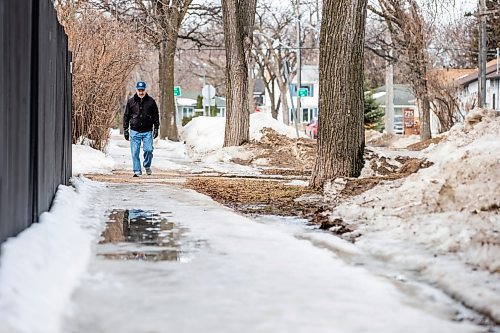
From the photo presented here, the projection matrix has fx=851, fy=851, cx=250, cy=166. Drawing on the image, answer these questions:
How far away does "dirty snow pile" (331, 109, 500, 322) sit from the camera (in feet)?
18.1

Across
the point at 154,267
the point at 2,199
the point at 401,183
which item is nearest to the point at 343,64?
the point at 401,183

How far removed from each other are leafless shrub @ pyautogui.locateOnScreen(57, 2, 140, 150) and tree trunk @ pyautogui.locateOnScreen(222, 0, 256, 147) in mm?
3453

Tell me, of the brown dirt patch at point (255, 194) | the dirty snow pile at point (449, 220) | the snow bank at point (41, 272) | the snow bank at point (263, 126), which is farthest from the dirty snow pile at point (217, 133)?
the snow bank at point (41, 272)

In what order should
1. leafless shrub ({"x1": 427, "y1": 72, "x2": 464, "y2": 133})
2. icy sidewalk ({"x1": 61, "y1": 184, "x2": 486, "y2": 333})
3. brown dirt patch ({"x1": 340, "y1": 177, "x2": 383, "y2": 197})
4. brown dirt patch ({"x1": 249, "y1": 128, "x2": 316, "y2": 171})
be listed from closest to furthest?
1. icy sidewalk ({"x1": 61, "y1": 184, "x2": 486, "y2": 333})
2. brown dirt patch ({"x1": 340, "y1": 177, "x2": 383, "y2": 197})
3. brown dirt patch ({"x1": 249, "y1": 128, "x2": 316, "y2": 171})
4. leafless shrub ({"x1": 427, "y1": 72, "x2": 464, "y2": 133})

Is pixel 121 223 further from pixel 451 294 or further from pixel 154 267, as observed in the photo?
pixel 451 294

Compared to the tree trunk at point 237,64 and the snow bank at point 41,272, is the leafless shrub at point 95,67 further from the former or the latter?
the snow bank at point 41,272

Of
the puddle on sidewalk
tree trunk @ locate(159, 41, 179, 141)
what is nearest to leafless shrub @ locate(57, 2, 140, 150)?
the puddle on sidewalk

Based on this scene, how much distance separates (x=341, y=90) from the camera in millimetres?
11891

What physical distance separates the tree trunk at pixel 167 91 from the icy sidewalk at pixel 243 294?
2747cm

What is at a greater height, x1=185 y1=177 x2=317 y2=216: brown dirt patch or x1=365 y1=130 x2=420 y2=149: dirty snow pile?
x1=365 y1=130 x2=420 y2=149: dirty snow pile

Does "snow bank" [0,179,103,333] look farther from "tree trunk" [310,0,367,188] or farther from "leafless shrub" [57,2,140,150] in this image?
"leafless shrub" [57,2,140,150]

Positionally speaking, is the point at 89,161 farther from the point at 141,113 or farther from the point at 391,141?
the point at 391,141

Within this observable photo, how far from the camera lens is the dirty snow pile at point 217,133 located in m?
27.5

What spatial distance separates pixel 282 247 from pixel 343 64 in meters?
5.51
